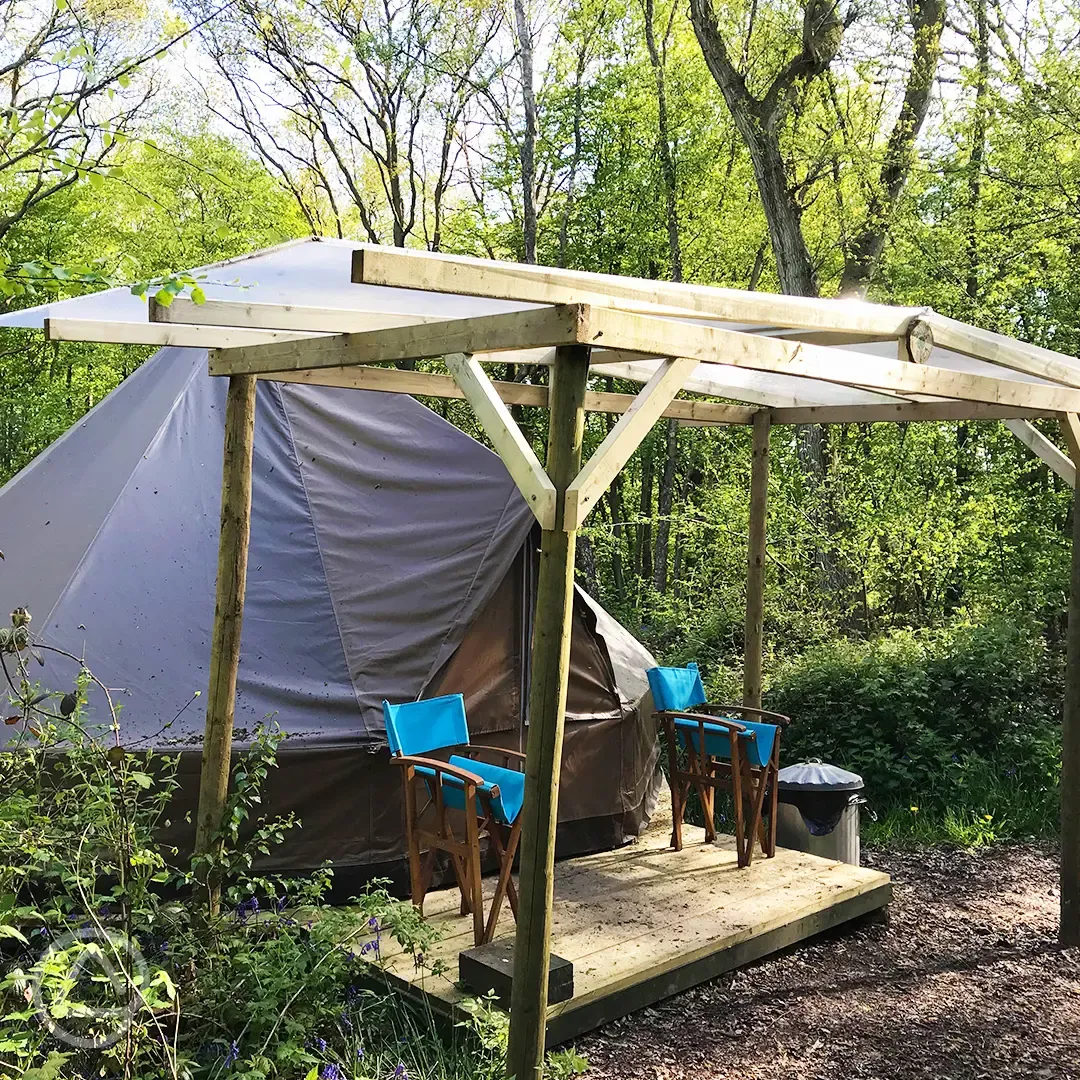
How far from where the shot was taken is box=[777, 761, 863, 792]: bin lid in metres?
4.91

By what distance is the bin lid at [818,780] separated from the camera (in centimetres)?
491

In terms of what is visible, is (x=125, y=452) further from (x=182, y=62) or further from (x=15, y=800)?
(x=182, y=62)

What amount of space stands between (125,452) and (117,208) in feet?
43.8

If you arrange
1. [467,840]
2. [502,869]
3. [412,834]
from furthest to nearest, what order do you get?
1. [412,834]
2. [502,869]
3. [467,840]

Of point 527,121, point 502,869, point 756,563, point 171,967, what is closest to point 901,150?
point 527,121

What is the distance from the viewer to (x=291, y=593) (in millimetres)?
4477

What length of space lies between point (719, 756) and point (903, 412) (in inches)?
72.7

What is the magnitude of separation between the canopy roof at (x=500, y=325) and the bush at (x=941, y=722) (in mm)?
2368

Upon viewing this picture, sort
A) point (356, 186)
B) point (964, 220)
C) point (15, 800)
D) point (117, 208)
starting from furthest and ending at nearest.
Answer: point (117, 208) → point (356, 186) → point (964, 220) → point (15, 800)

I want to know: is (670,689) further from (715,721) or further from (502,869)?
(502,869)

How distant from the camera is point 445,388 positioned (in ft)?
13.9

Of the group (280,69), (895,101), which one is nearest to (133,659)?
(895,101)

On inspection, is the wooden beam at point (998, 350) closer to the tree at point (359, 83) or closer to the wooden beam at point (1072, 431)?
the wooden beam at point (1072, 431)

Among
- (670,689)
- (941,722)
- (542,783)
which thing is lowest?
(941,722)
